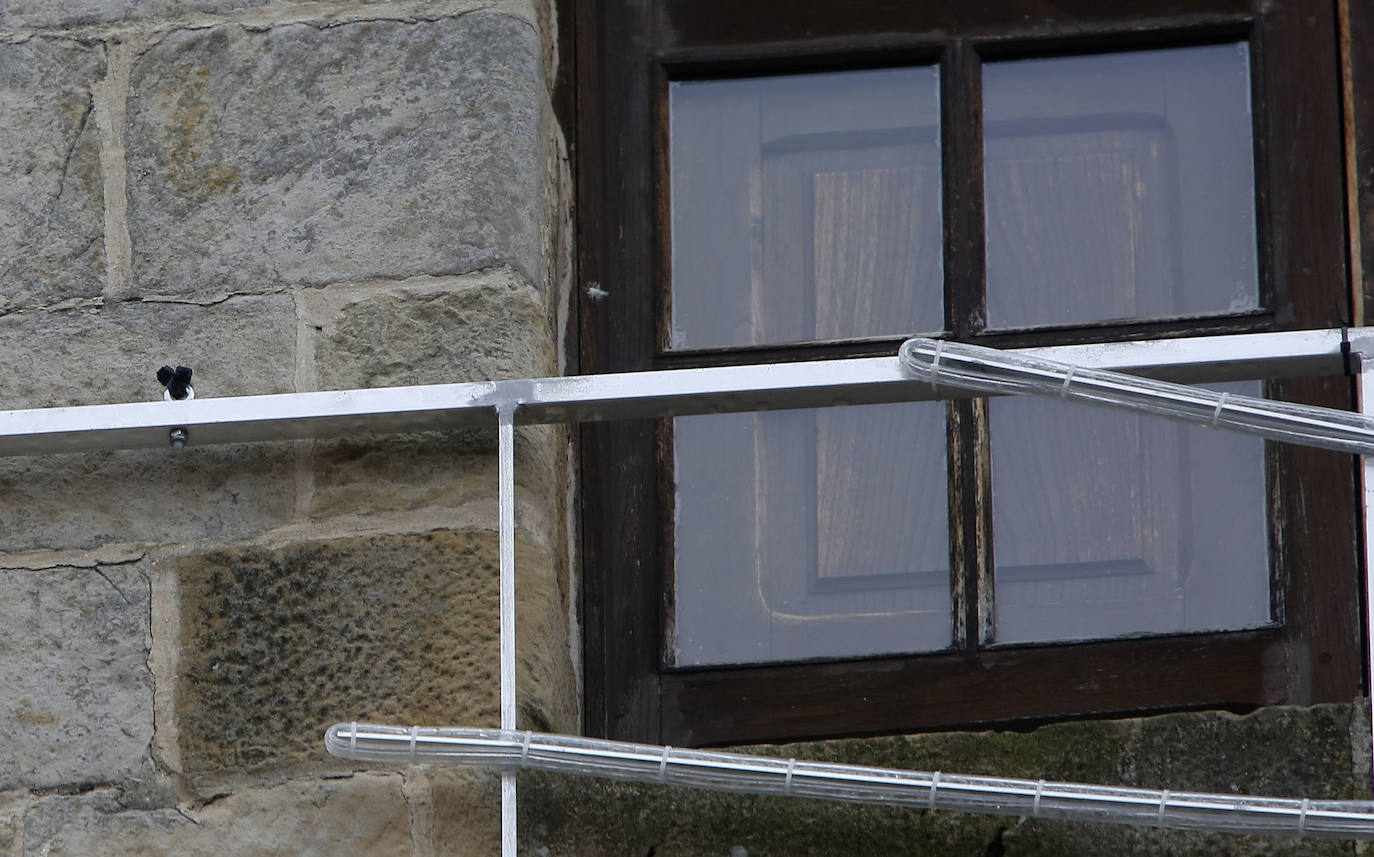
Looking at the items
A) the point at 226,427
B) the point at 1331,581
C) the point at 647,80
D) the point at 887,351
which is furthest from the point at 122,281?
the point at 1331,581

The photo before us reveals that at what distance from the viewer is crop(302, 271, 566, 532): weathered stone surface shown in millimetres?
2049

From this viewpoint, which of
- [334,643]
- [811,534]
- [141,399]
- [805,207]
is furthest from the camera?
[805,207]

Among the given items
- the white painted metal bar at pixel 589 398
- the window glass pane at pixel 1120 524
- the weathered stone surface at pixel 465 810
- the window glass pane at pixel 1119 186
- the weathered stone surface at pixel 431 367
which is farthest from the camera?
the window glass pane at pixel 1119 186

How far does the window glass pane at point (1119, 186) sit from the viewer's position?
2.27 m

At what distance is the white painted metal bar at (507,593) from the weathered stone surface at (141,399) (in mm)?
254

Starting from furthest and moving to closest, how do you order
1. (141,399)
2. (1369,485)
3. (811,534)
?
(811,534)
(141,399)
(1369,485)

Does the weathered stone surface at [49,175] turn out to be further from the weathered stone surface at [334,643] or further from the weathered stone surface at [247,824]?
the weathered stone surface at [247,824]

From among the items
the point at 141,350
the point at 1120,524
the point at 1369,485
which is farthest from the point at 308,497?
the point at 1369,485

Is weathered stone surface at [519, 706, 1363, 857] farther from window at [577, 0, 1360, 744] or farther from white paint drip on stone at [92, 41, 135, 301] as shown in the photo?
white paint drip on stone at [92, 41, 135, 301]

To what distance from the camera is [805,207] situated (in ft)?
7.66

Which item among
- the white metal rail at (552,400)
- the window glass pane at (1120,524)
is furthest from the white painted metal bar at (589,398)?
the window glass pane at (1120,524)

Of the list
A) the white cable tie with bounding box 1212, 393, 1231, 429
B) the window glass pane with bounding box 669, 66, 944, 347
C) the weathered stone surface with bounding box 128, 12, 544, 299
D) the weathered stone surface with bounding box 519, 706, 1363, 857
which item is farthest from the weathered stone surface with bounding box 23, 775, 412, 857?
the white cable tie with bounding box 1212, 393, 1231, 429

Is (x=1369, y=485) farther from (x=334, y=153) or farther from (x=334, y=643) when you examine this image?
(x=334, y=153)

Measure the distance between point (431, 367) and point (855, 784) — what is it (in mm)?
605
